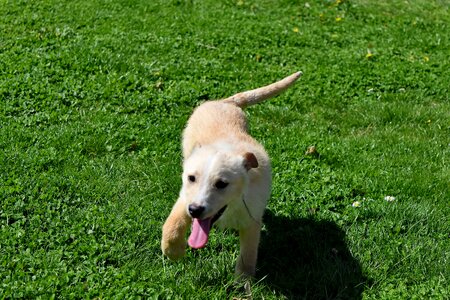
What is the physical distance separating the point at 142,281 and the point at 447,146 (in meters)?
3.76

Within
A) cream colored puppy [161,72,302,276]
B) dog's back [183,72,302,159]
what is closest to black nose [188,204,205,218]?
cream colored puppy [161,72,302,276]

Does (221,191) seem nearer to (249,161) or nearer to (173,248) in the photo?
(249,161)

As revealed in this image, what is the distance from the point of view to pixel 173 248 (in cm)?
435

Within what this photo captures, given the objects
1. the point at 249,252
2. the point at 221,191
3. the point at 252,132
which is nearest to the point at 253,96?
the point at 252,132

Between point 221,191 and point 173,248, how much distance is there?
0.61m

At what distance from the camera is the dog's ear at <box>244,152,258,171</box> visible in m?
4.20

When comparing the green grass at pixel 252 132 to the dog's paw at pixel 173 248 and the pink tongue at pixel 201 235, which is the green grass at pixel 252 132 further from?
the pink tongue at pixel 201 235

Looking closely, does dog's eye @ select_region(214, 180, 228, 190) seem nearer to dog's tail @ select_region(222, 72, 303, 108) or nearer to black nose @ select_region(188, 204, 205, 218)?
black nose @ select_region(188, 204, 205, 218)

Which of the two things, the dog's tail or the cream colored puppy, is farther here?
the dog's tail

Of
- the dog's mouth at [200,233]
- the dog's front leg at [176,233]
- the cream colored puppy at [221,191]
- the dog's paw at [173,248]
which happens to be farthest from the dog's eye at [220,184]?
the dog's paw at [173,248]

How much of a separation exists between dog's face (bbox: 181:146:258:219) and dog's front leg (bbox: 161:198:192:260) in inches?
7.2

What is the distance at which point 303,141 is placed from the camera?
6.31 meters

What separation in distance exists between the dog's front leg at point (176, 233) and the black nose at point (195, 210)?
0.42 m

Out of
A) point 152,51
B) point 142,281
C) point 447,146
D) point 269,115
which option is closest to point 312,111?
point 269,115
